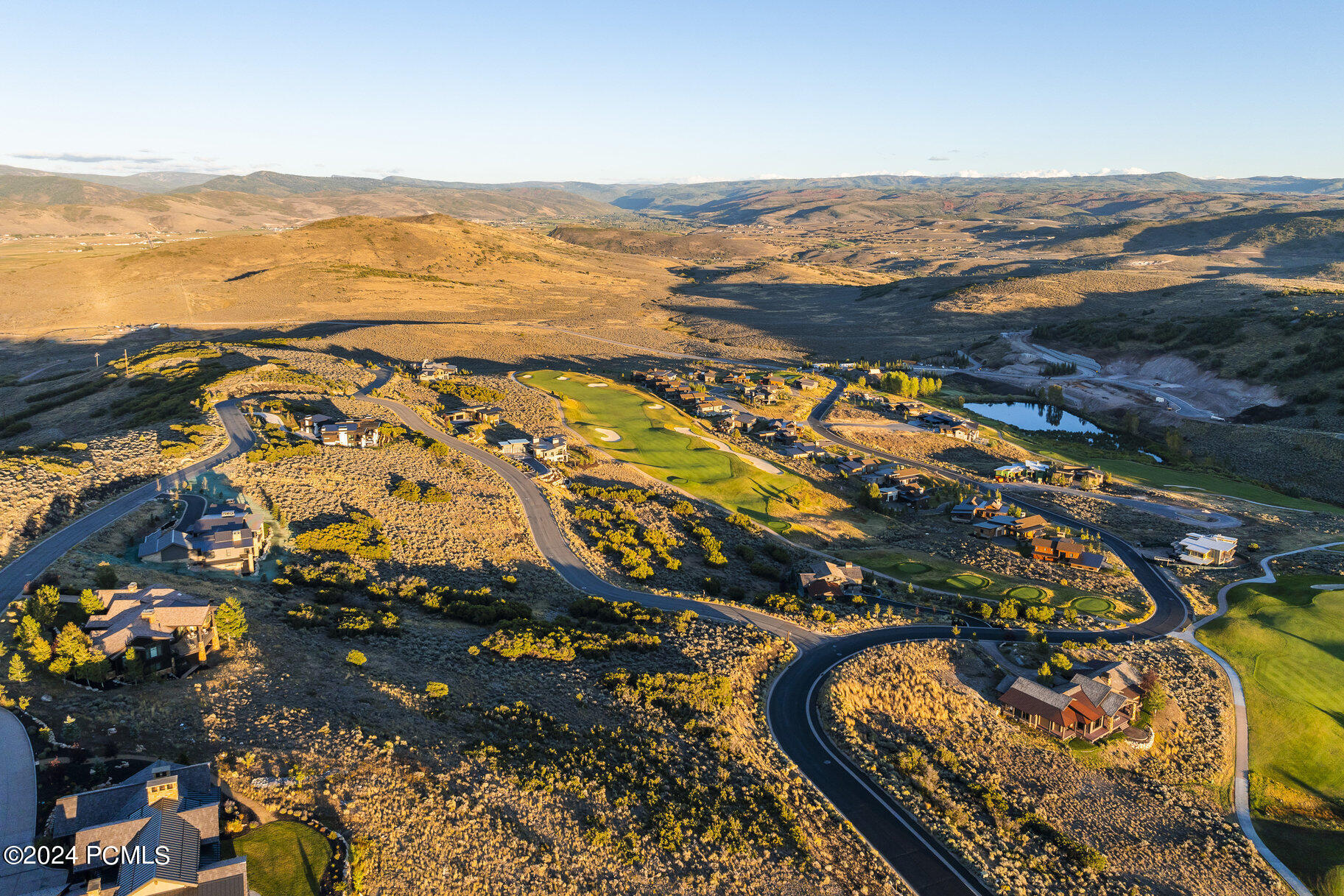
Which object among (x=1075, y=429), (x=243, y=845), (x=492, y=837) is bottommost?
(x=1075, y=429)

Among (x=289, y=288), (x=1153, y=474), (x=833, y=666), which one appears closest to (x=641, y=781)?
(x=833, y=666)

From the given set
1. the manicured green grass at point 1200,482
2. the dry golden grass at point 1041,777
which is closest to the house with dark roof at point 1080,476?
the manicured green grass at point 1200,482

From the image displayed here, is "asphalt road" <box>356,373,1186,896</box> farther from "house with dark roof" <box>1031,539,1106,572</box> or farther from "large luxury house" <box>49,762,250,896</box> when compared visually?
"large luxury house" <box>49,762,250,896</box>

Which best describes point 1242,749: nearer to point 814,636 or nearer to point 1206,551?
point 814,636

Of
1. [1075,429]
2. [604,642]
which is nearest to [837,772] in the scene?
[604,642]

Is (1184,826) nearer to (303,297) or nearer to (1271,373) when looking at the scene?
(1271,373)

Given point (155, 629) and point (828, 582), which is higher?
point (155, 629)
